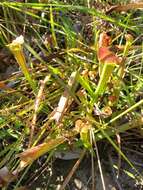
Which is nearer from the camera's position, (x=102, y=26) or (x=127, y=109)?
(x=127, y=109)

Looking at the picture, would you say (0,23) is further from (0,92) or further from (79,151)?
(79,151)

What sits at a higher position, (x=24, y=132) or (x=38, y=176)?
(x=24, y=132)

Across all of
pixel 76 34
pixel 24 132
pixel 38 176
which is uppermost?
pixel 76 34

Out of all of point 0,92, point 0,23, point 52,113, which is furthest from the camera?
point 0,23

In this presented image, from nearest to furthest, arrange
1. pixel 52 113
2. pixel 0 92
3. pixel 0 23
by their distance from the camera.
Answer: pixel 52 113, pixel 0 92, pixel 0 23

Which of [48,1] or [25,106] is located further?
[48,1]

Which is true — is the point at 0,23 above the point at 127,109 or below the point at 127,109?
above

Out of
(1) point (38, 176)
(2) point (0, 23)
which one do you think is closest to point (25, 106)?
(1) point (38, 176)

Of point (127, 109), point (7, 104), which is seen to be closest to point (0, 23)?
point (7, 104)

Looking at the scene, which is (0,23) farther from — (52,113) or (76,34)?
(52,113)
